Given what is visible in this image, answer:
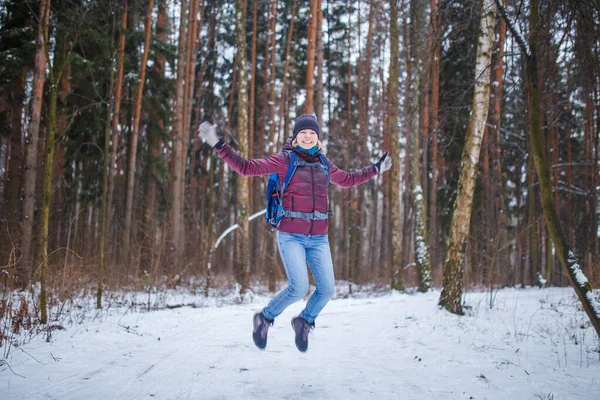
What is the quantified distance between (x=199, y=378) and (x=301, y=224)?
174 centimetres

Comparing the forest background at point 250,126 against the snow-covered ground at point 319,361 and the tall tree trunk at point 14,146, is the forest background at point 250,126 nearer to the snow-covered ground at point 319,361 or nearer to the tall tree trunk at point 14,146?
the tall tree trunk at point 14,146

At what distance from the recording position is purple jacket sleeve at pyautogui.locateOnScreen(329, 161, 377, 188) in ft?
14.8

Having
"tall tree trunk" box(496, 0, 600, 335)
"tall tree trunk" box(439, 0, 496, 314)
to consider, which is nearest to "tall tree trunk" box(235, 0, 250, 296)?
"tall tree trunk" box(439, 0, 496, 314)

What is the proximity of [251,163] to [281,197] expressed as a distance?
473 mm

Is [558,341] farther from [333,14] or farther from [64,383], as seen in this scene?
[333,14]

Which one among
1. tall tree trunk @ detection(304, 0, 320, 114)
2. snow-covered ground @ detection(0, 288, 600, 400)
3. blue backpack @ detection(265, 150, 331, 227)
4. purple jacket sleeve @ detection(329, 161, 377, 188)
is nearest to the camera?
snow-covered ground @ detection(0, 288, 600, 400)

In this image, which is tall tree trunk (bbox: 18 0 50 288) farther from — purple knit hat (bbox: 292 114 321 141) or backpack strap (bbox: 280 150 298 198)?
purple knit hat (bbox: 292 114 321 141)

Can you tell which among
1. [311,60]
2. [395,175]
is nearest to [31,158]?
[311,60]

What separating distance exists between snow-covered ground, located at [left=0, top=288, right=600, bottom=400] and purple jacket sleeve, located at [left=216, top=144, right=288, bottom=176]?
1.99 metres

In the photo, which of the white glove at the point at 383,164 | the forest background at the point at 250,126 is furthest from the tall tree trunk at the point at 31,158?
the white glove at the point at 383,164

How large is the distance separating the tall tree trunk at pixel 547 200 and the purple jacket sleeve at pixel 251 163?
2809 mm

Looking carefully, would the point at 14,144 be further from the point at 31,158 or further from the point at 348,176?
the point at 348,176

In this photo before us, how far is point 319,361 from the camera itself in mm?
4320

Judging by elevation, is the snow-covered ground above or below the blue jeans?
below
